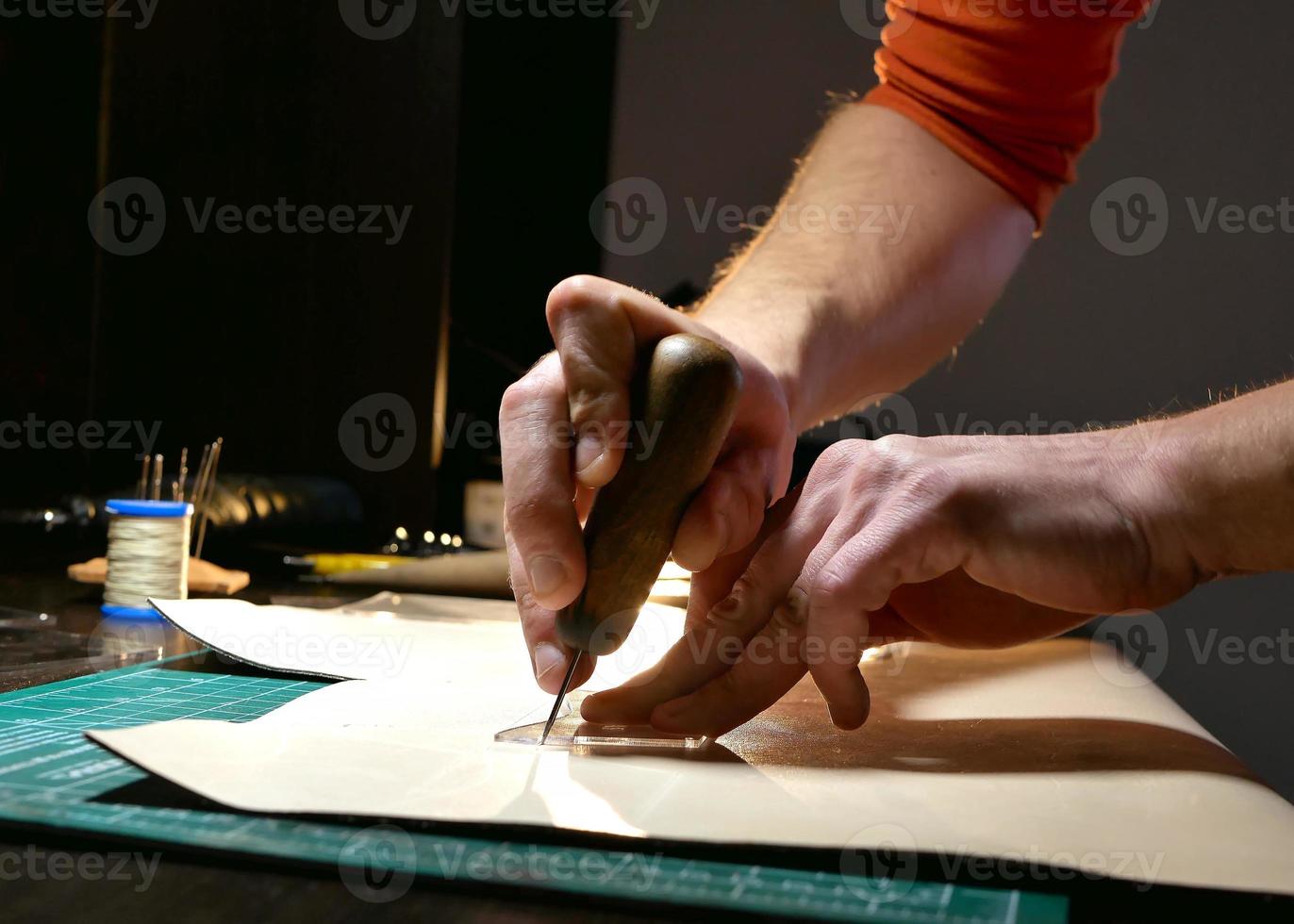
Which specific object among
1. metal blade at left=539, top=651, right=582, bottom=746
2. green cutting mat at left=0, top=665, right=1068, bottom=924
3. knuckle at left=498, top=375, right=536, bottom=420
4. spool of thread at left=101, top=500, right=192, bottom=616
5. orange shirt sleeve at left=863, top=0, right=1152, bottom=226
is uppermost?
orange shirt sleeve at left=863, top=0, right=1152, bottom=226

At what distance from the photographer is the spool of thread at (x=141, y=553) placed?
1.38 m

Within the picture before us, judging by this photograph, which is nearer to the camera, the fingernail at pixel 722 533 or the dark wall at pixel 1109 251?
the fingernail at pixel 722 533

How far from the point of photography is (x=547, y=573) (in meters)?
0.85

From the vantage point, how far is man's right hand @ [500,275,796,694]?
85 cm

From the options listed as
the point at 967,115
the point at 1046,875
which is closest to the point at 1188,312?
the point at 967,115

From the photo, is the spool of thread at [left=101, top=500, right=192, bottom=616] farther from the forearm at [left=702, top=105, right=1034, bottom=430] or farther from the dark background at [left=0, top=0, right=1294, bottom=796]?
the dark background at [left=0, top=0, right=1294, bottom=796]

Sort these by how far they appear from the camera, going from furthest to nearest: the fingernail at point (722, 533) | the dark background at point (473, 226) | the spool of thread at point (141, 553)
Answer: the dark background at point (473, 226)
the spool of thread at point (141, 553)
the fingernail at point (722, 533)

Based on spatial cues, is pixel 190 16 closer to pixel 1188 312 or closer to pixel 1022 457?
pixel 1022 457

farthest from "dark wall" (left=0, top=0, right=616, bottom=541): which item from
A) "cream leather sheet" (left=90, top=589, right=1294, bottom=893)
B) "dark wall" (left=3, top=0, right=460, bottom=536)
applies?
"cream leather sheet" (left=90, top=589, right=1294, bottom=893)

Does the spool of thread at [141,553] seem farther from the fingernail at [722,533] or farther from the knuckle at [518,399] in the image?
the fingernail at [722,533]

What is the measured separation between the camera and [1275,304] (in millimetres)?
4086

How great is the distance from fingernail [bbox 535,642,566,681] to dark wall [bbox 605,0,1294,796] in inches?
140

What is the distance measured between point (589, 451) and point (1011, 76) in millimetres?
1087

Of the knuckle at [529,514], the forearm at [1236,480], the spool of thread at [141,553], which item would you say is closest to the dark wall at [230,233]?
the spool of thread at [141,553]
